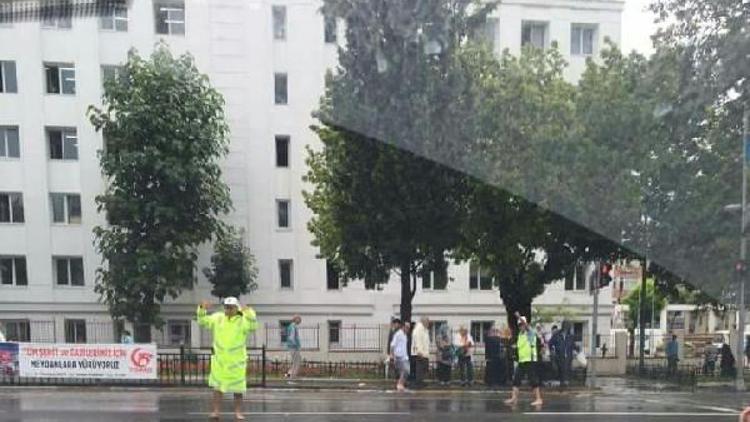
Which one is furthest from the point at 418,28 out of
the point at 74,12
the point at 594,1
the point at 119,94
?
the point at 594,1

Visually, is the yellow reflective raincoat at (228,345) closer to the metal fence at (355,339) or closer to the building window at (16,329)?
the metal fence at (355,339)

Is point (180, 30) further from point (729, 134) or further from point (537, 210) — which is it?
point (729, 134)

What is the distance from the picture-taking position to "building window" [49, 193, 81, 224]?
29.3 metres

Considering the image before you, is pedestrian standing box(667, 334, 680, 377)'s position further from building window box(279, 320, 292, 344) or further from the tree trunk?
building window box(279, 320, 292, 344)

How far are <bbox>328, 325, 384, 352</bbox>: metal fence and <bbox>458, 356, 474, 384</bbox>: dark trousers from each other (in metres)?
7.74

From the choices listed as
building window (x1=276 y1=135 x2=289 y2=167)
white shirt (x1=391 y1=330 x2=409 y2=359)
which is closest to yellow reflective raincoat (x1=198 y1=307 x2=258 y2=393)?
white shirt (x1=391 y1=330 x2=409 y2=359)

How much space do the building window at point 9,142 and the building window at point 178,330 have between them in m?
9.37

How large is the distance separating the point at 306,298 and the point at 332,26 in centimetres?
1544

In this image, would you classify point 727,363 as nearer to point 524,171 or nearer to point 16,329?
point 524,171

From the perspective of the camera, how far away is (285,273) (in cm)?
3031

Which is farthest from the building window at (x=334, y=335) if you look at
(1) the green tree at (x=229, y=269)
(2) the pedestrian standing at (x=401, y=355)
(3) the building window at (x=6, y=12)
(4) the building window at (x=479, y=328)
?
(3) the building window at (x=6, y=12)

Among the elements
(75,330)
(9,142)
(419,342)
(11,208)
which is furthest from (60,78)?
(419,342)

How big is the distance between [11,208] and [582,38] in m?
25.4

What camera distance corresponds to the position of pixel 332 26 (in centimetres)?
1703
